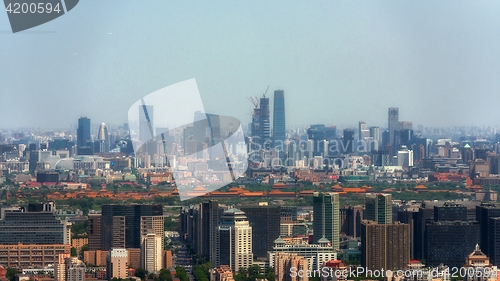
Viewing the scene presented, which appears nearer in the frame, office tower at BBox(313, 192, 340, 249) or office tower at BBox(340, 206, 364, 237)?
office tower at BBox(340, 206, 364, 237)

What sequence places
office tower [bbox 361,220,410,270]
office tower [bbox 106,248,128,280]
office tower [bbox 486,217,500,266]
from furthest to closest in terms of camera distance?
1. office tower [bbox 106,248,128,280]
2. office tower [bbox 486,217,500,266]
3. office tower [bbox 361,220,410,270]

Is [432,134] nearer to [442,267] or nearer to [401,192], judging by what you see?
[401,192]

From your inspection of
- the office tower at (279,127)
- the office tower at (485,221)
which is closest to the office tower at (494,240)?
the office tower at (485,221)

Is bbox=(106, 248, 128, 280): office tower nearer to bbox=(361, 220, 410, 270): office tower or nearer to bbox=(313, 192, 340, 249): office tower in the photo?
bbox=(313, 192, 340, 249): office tower

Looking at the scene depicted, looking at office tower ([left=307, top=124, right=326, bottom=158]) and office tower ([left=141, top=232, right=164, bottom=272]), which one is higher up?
office tower ([left=307, top=124, right=326, bottom=158])

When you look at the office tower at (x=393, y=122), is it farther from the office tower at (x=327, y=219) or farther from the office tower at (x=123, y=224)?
the office tower at (x=123, y=224)

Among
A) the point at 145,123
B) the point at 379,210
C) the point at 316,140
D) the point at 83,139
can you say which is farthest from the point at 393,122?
the point at 145,123

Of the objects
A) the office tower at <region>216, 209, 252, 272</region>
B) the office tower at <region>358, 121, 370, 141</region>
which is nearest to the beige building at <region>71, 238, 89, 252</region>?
the office tower at <region>216, 209, 252, 272</region>
